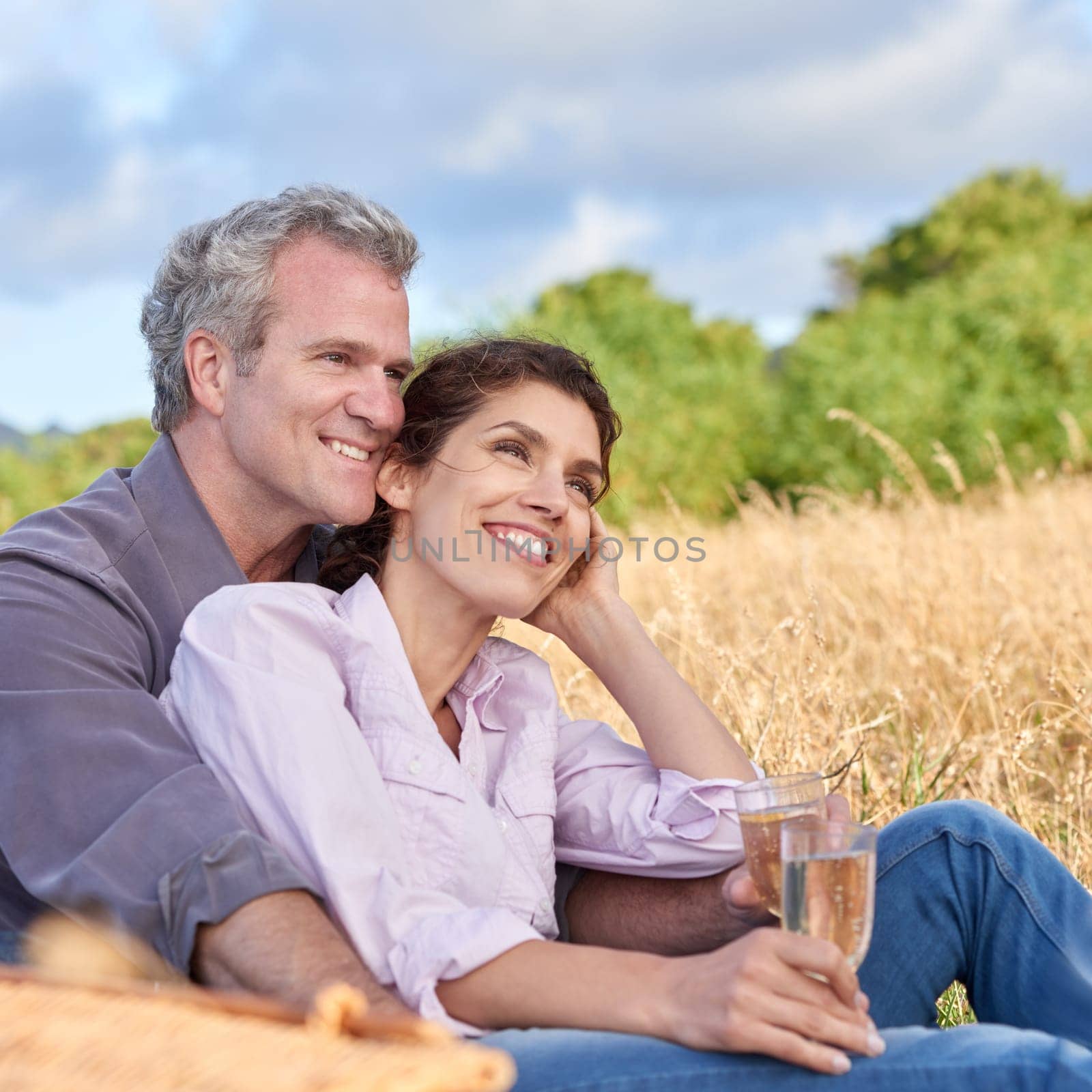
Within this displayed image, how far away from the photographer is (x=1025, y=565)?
6.27 meters

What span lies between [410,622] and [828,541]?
15.2 ft

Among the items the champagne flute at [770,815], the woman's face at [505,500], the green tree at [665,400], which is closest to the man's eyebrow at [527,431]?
the woman's face at [505,500]

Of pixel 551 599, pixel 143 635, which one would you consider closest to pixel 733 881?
pixel 551 599

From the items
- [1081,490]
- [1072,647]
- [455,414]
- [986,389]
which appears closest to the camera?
[455,414]

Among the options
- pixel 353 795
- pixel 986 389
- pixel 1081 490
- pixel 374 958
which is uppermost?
pixel 986 389

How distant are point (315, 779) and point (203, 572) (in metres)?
0.89

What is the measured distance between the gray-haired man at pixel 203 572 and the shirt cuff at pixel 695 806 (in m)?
0.15

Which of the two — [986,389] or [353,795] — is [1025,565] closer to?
[353,795]

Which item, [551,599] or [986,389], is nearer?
[551,599]

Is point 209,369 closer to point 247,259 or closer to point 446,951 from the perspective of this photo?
point 247,259

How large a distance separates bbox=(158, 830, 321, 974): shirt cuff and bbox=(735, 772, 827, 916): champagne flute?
68 centimetres

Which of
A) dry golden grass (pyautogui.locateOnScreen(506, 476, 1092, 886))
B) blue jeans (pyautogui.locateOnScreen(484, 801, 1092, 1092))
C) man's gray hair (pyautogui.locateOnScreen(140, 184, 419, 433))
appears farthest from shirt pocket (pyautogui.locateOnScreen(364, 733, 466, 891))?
dry golden grass (pyautogui.locateOnScreen(506, 476, 1092, 886))

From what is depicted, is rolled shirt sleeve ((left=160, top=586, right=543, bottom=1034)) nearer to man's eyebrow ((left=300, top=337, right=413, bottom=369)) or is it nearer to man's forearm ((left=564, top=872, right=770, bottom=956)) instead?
man's forearm ((left=564, top=872, right=770, bottom=956))

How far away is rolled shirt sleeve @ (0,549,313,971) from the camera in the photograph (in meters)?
1.86
